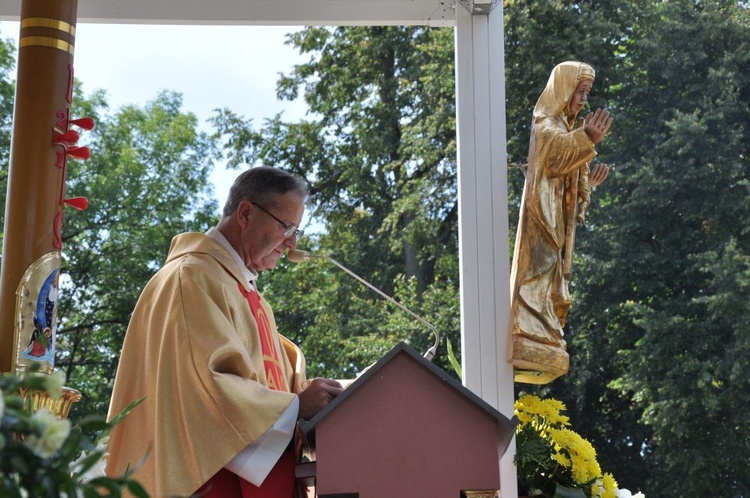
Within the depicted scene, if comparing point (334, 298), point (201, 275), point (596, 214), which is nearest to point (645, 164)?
point (596, 214)

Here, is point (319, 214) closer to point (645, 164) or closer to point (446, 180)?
point (446, 180)

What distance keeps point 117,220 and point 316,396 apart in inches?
552

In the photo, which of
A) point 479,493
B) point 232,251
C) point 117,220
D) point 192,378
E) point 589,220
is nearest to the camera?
point 479,493

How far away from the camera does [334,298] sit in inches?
627

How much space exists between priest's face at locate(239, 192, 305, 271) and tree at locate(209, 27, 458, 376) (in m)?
10.4

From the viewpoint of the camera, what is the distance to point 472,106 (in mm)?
5062

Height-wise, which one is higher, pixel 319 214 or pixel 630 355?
pixel 319 214

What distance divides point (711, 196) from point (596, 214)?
1.54 m

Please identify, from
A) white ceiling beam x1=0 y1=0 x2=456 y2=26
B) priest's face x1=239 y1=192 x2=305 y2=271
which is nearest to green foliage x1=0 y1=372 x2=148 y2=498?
priest's face x1=239 y1=192 x2=305 y2=271

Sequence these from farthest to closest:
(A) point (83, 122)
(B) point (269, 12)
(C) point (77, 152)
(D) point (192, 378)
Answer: (B) point (269, 12) < (A) point (83, 122) < (C) point (77, 152) < (D) point (192, 378)

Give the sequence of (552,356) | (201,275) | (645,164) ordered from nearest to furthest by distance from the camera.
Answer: (201,275)
(552,356)
(645,164)

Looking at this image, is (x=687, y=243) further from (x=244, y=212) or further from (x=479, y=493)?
(x=479, y=493)

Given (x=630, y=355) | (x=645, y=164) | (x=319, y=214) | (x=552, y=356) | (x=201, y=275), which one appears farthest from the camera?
(x=319, y=214)

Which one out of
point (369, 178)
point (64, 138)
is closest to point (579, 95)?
point (64, 138)
